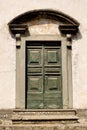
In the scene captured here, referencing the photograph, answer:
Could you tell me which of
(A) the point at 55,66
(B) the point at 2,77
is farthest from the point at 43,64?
(B) the point at 2,77

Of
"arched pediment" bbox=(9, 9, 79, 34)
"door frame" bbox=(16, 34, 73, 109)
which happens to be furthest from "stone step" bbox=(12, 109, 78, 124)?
"arched pediment" bbox=(9, 9, 79, 34)

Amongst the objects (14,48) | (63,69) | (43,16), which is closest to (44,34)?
(43,16)

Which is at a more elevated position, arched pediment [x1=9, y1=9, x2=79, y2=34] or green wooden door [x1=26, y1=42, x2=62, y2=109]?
arched pediment [x1=9, y1=9, x2=79, y2=34]

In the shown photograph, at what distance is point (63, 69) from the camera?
36.7 ft

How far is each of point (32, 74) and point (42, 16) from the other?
1528 mm

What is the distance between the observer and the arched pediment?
36.6 feet

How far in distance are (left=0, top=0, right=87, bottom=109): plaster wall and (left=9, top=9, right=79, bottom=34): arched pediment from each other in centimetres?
16

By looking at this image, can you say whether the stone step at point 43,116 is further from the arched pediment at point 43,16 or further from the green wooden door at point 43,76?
the arched pediment at point 43,16

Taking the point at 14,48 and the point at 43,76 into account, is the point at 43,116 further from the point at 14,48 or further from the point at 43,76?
the point at 14,48

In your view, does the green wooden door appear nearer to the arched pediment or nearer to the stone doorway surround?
the stone doorway surround

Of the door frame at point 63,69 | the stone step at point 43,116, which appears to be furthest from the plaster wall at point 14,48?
the stone step at point 43,116

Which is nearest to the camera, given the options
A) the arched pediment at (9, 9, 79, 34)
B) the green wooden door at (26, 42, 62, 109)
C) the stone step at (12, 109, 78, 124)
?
the stone step at (12, 109, 78, 124)

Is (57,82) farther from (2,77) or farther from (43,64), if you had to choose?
(2,77)

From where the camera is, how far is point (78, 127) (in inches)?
355
